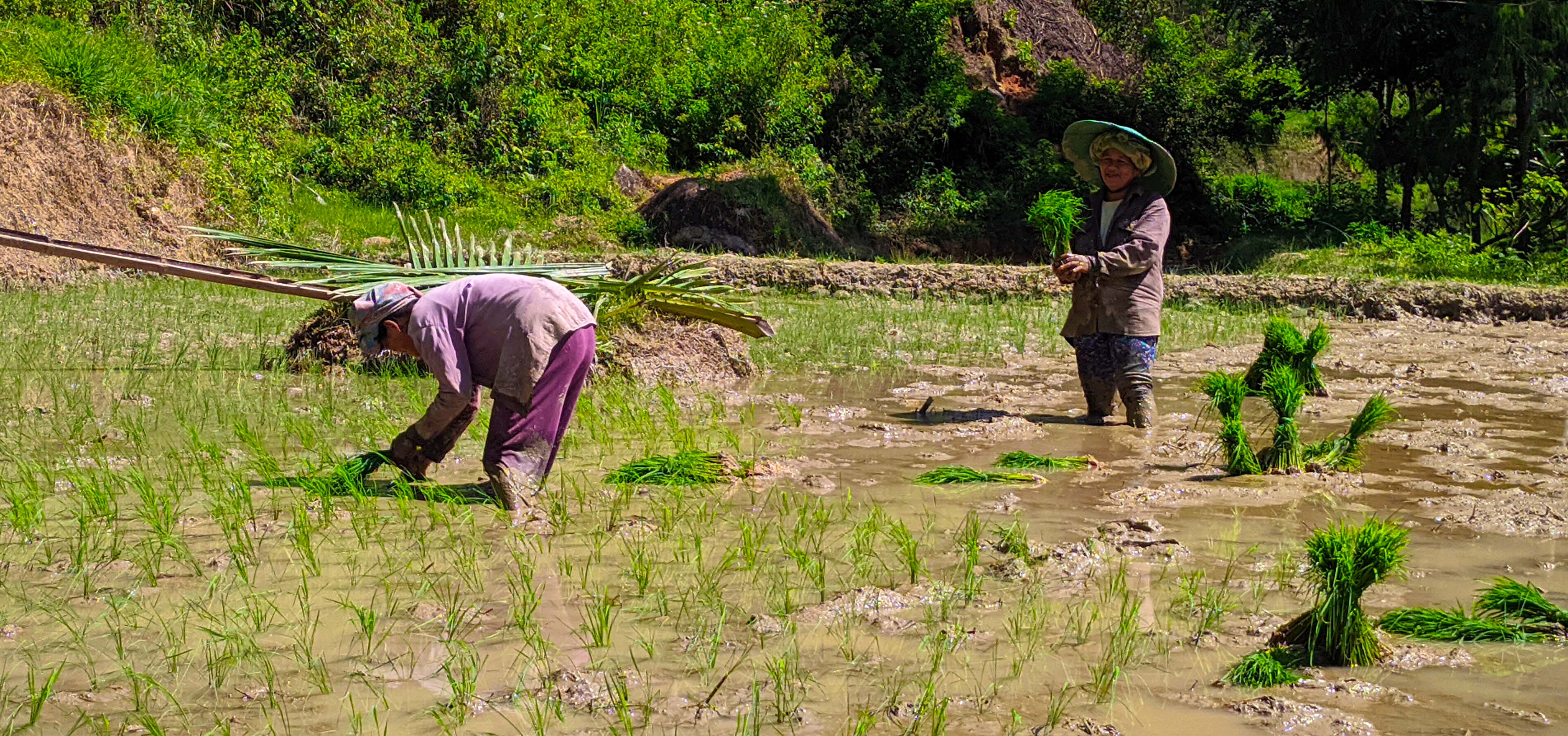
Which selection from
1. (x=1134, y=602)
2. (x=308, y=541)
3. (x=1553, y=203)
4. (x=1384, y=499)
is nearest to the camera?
(x=1134, y=602)

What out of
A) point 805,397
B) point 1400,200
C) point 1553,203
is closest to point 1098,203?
point 805,397

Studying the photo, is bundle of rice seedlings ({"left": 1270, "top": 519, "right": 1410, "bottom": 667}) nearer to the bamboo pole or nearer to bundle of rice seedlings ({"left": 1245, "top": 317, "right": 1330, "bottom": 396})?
bundle of rice seedlings ({"left": 1245, "top": 317, "right": 1330, "bottom": 396})

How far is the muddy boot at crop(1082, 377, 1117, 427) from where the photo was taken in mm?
6410

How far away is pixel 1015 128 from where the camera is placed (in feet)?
64.9

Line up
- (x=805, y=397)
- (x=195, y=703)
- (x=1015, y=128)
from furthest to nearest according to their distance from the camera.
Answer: (x=1015, y=128) → (x=805, y=397) → (x=195, y=703)

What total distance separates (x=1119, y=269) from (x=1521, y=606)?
3.00 m

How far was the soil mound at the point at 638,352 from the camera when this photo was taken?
7.18m

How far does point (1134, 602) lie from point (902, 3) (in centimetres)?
1749

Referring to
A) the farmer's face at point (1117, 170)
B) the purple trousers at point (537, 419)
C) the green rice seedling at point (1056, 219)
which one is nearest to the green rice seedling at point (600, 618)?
the purple trousers at point (537, 419)

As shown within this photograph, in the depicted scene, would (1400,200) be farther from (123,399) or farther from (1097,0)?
(123,399)

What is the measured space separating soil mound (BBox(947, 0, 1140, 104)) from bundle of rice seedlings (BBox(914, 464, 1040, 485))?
16.4 metres

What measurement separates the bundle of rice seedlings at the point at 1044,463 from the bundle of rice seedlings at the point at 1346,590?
81.9 inches

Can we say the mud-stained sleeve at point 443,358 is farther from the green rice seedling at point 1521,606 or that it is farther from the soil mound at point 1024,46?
the soil mound at point 1024,46

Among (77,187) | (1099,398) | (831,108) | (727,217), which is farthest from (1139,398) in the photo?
(831,108)
